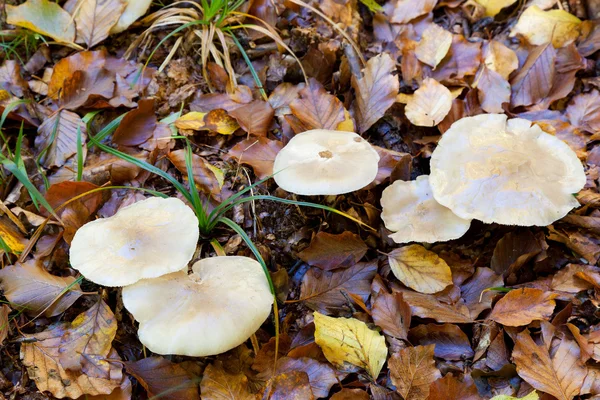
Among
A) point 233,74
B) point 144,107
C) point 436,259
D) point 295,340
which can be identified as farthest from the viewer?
point 233,74

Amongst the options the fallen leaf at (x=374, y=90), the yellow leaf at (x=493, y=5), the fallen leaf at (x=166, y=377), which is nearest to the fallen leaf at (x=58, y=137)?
the fallen leaf at (x=166, y=377)

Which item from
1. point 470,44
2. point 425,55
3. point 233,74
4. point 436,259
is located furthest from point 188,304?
point 470,44

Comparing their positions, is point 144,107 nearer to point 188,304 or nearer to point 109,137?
point 109,137

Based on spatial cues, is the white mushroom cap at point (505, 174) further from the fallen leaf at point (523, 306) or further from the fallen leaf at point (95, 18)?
the fallen leaf at point (95, 18)

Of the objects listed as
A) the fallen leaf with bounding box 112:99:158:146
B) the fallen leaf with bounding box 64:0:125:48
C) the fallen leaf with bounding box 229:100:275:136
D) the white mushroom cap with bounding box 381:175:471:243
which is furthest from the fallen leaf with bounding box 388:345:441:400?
the fallen leaf with bounding box 64:0:125:48

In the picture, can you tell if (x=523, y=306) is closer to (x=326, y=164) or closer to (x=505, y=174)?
(x=505, y=174)

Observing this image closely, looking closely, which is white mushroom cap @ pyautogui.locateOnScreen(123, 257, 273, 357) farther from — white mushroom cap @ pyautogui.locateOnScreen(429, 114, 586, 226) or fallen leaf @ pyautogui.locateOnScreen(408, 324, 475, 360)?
white mushroom cap @ pyautogui.locateOnScreen(429, 114, 586, 226)
